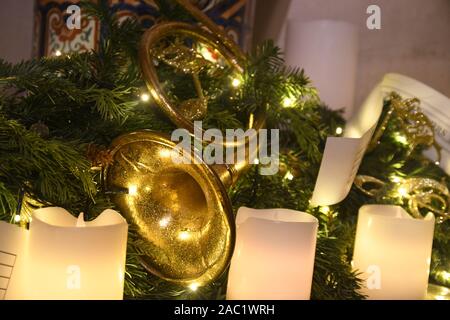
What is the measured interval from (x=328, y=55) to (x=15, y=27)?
72cm

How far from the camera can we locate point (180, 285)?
0.56m

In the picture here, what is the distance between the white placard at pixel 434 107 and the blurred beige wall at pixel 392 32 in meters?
0.60

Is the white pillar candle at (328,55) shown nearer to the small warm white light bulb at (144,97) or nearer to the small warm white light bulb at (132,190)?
the small warm white light bulb at (144,97)

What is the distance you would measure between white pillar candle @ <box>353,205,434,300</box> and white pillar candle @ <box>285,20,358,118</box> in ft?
2.22

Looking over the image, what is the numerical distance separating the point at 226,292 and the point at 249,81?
1.00 feet

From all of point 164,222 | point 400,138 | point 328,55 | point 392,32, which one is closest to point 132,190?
point 164,222

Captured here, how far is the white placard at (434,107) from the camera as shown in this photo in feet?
2.76

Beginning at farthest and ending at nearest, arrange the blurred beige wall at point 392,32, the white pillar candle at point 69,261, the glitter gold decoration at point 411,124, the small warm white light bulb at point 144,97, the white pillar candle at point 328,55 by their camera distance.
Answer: the blurred beige wall at point 392,32 < the white pillar candle at point 328,55 < the glitter gold decoration at point 411,124 < the small warm white light bulb at point 144,97 < the white pillar candle at point 69,261

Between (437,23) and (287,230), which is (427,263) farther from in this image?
(437,23)

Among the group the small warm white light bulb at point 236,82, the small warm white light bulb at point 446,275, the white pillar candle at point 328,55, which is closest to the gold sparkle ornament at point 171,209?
the small warm white light bulb at point 236,82

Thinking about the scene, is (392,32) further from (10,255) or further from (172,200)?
(10,255)

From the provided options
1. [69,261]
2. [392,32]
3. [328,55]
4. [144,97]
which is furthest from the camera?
[392,32]

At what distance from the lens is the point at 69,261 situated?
0.42m

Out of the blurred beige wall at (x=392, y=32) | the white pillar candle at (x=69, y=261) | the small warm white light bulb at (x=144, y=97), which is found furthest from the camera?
the blurred beige wall at (x=392, y=32)
